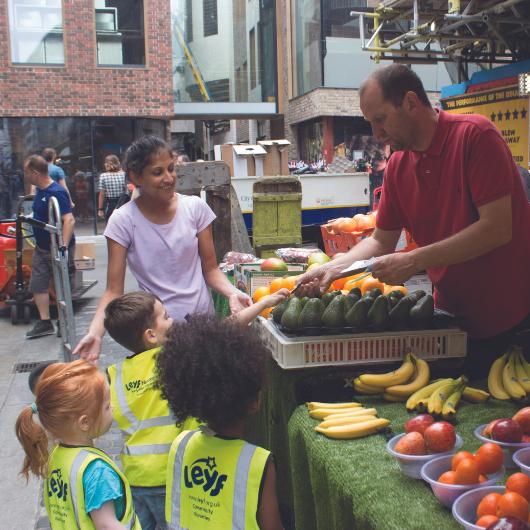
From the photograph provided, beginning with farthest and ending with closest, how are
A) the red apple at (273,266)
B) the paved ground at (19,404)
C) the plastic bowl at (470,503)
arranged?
1. the red apple at (273,266)
2. the paved ground at (19,404)
3. the plastic bowl at (470,503)

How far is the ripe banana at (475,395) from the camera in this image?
2.60 m

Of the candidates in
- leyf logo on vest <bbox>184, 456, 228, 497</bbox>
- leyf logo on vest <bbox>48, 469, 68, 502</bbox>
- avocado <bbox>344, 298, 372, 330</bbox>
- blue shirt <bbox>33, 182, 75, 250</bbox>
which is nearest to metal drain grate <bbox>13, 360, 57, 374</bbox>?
blue shirt <bbox>33, 182, 75, 250</bbox>

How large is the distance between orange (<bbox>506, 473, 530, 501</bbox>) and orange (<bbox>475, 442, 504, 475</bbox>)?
0.17 meters

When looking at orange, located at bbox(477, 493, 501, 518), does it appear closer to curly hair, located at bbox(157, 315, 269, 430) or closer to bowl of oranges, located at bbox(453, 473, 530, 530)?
bowl of oranges, located at bbox(453, 473, 530, 530)

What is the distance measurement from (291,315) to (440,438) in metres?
1.08

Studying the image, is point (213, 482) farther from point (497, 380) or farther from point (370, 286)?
point (370, 286)

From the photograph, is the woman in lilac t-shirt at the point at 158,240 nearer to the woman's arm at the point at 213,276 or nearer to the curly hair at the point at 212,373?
the woman's arm at the point at 213,276

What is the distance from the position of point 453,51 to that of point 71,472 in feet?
39.9

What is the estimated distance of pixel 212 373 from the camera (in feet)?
7.27

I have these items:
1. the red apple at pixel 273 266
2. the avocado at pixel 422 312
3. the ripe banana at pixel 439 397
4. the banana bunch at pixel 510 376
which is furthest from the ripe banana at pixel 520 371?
the red apple at pixel 273 266

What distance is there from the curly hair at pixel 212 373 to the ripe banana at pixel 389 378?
22.9 inches

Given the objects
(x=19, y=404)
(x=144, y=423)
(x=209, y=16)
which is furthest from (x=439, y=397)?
(x=209, y=16)

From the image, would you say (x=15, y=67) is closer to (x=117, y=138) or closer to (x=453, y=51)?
(x=117, y=138)

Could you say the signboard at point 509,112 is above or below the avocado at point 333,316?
above
